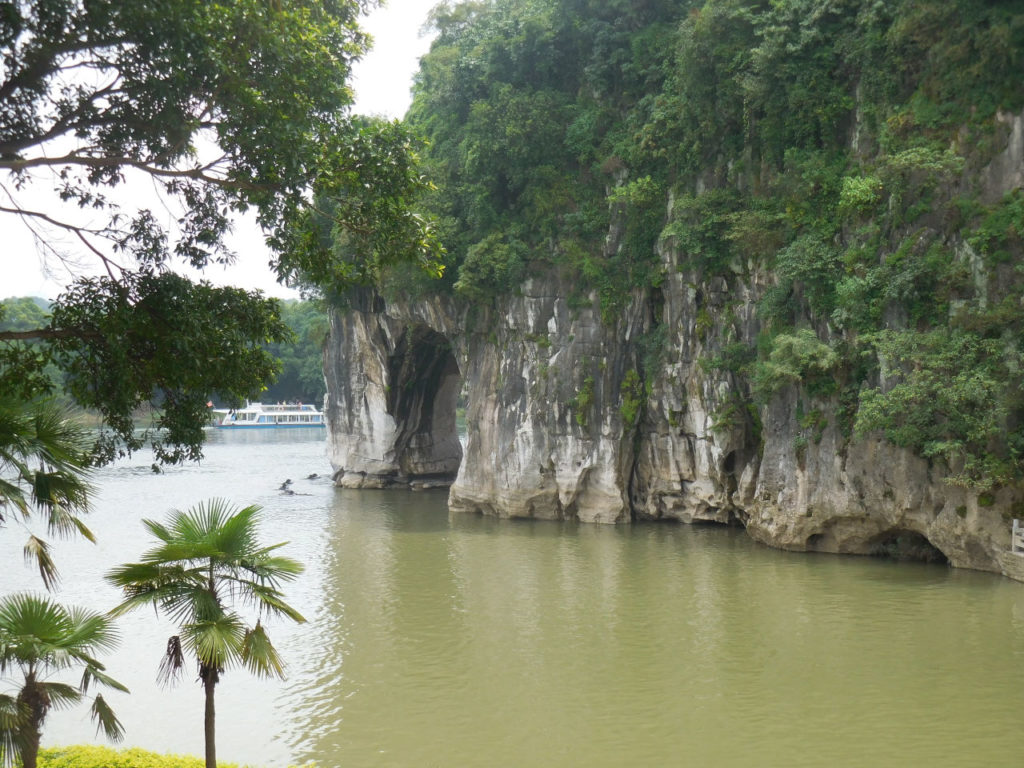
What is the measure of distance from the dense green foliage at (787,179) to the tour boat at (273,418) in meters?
45.4

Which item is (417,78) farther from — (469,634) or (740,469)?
A: (469,634)

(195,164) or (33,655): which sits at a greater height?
(195,164)

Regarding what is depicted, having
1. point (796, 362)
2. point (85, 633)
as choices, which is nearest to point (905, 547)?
point (796, 362)

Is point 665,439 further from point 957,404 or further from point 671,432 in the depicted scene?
point 957,404

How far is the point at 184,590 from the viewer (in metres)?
7.11

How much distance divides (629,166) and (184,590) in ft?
59.0

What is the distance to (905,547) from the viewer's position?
17.8 meters

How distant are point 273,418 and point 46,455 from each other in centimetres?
6354

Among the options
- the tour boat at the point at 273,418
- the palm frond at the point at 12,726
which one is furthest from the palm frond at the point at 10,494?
the tour boat at the point at 273,418

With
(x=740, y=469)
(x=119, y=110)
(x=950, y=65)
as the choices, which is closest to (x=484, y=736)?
(x=119, y=110)

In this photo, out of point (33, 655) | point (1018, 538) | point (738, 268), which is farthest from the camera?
point (738, 268)

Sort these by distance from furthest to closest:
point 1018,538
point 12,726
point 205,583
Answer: point 1018,538
point 205,583
point 12,726

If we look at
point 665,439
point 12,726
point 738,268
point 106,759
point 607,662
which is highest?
point 738,268

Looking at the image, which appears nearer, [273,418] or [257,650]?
[257,650]
